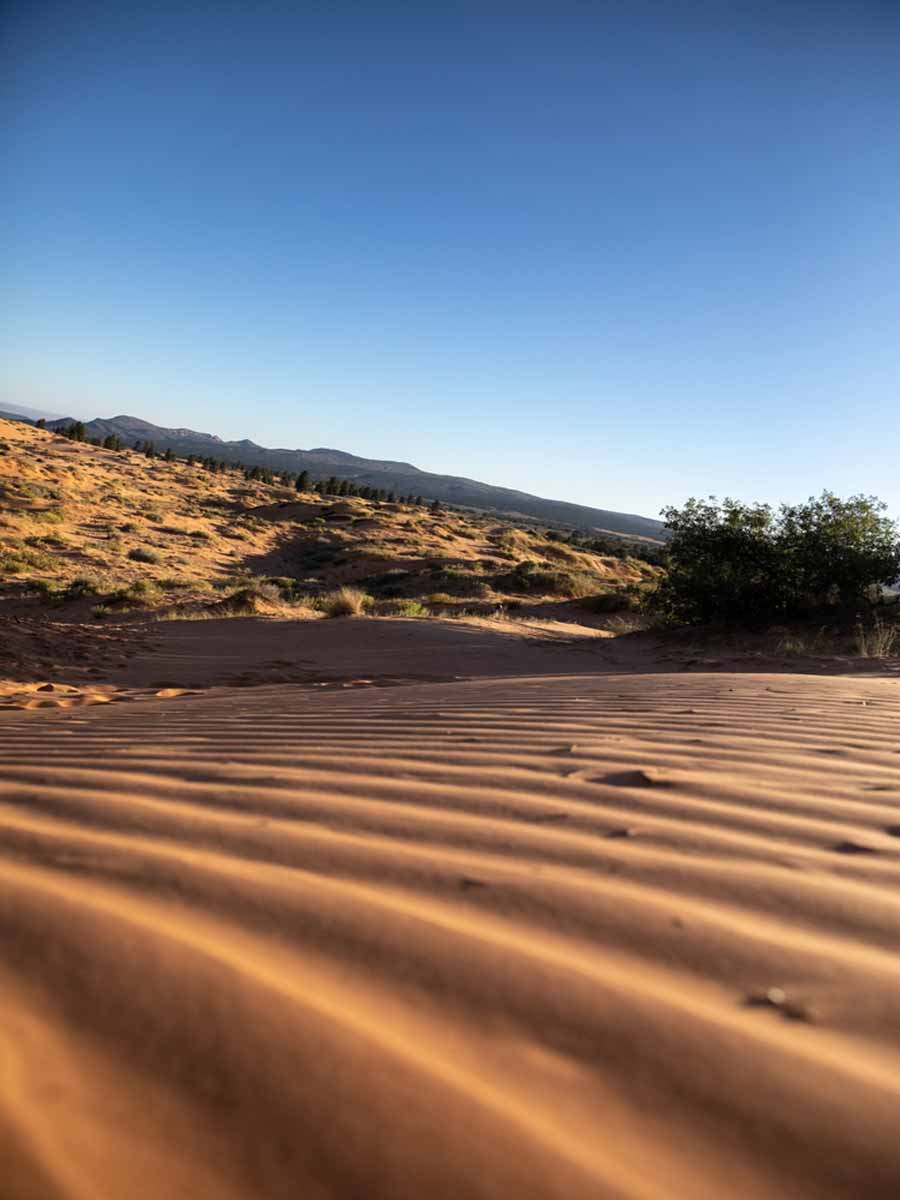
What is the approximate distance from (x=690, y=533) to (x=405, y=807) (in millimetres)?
11765

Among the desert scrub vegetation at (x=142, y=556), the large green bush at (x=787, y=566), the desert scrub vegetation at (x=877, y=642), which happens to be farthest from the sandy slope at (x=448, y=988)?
the desert scrub vegetation at (x=142, y=556)

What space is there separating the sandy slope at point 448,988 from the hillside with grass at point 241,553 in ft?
36.7

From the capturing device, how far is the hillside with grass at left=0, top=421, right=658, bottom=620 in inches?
596

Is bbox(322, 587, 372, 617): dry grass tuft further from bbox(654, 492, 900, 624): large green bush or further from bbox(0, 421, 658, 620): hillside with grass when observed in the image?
bbox(654, 492, 900, 624): large green bush

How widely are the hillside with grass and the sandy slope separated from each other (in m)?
11.2

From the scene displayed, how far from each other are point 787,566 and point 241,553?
1995 cm

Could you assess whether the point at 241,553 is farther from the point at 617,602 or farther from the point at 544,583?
the point at 617,602

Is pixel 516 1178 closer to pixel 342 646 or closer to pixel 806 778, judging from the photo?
pixel 806 778

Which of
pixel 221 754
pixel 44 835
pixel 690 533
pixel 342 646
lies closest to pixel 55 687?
pixel 342 646

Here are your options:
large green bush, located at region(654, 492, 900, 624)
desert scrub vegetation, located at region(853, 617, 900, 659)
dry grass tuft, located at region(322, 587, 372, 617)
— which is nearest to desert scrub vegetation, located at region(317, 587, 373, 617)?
dry grass tuft, located at region(322, 587, 372, 617)

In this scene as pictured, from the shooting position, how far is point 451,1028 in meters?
1.08

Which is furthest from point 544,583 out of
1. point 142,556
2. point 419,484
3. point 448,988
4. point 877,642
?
point 419,484

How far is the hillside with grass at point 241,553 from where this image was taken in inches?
596

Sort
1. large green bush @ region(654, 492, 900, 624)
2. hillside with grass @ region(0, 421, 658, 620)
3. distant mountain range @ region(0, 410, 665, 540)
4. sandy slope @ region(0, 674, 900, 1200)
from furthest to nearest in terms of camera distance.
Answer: distant mountain range @ region(0, 410, 665, 540) < hillside with grass @ region(0, 421, 658, 620) < large green bush @ region(654, 492, 900, 624) < sandy slope @ region(0, 674, 900, 1200)
